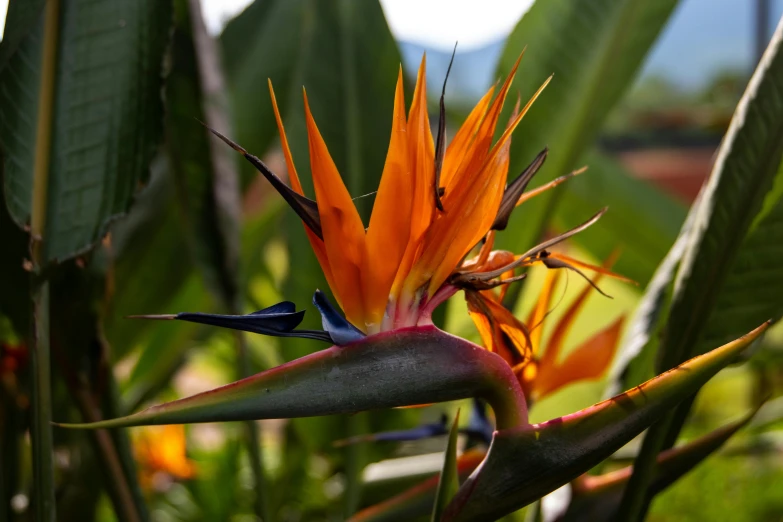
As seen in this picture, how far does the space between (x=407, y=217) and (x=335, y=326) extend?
0.19 feet

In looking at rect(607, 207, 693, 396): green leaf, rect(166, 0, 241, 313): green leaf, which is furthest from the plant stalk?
rect(607, 207, 693, 396): green leaf

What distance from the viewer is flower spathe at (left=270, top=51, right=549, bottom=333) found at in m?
0.29

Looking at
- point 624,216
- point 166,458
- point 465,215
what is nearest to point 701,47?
point 624,216

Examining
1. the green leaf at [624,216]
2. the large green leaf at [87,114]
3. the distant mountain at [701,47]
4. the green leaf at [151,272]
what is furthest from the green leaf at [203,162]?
the distant mountain at [701,47]

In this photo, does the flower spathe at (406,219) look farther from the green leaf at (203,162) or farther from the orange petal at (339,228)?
the green leaf at (203,162)

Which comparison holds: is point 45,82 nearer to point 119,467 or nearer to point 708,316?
point 119,467

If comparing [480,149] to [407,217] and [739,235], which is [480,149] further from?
[739,235]

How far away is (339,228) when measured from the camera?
30cm

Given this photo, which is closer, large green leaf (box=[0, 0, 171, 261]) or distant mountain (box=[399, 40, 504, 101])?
large green leaf (box=[0, 0, 171, 261])

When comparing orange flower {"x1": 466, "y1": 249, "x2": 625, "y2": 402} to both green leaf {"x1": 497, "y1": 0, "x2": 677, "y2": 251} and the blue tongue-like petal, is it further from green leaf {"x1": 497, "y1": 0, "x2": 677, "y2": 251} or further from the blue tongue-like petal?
green leaf {"x1": 497, "y1": 0, "x2": 677, "y2": 251}

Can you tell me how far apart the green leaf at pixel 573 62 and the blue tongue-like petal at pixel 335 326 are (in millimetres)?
443

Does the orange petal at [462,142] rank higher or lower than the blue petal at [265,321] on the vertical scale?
higher

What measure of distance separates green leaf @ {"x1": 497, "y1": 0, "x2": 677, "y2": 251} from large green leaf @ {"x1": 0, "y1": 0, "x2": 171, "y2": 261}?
34 cm

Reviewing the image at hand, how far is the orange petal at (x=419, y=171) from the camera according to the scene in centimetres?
30
